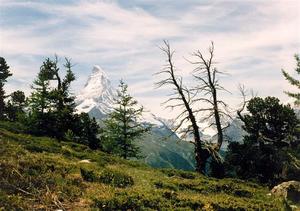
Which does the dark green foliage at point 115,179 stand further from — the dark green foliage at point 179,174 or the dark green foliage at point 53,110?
the dark green foliage at point 53,110

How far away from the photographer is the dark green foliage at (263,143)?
61.5m

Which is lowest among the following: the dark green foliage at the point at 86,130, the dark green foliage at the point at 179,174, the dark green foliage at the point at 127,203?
the dark green foliage at the point at 127,203

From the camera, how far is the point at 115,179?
21875 millimetres

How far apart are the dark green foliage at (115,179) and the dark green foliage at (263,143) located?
134 feet

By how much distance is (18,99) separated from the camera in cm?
8512

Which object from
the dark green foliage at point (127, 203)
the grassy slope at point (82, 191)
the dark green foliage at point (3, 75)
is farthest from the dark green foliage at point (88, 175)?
the dark green foliage at point (3, 75)

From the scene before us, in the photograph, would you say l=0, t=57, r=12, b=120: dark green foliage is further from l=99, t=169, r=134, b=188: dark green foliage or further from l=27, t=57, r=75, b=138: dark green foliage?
l=99, t=169, r=134, b=188: dark green foliage

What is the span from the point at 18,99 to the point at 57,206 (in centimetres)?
7359

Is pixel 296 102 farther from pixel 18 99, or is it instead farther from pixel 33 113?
pixel 18 99

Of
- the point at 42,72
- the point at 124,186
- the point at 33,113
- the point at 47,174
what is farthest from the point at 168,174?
the point at 42,72

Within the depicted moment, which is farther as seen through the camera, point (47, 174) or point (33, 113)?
point (33, 113)

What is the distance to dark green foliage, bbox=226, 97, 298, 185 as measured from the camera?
61469 millimetres

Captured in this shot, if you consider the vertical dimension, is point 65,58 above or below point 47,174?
→ above

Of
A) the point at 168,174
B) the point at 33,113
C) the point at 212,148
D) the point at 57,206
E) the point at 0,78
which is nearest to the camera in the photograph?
the point at 57,206
